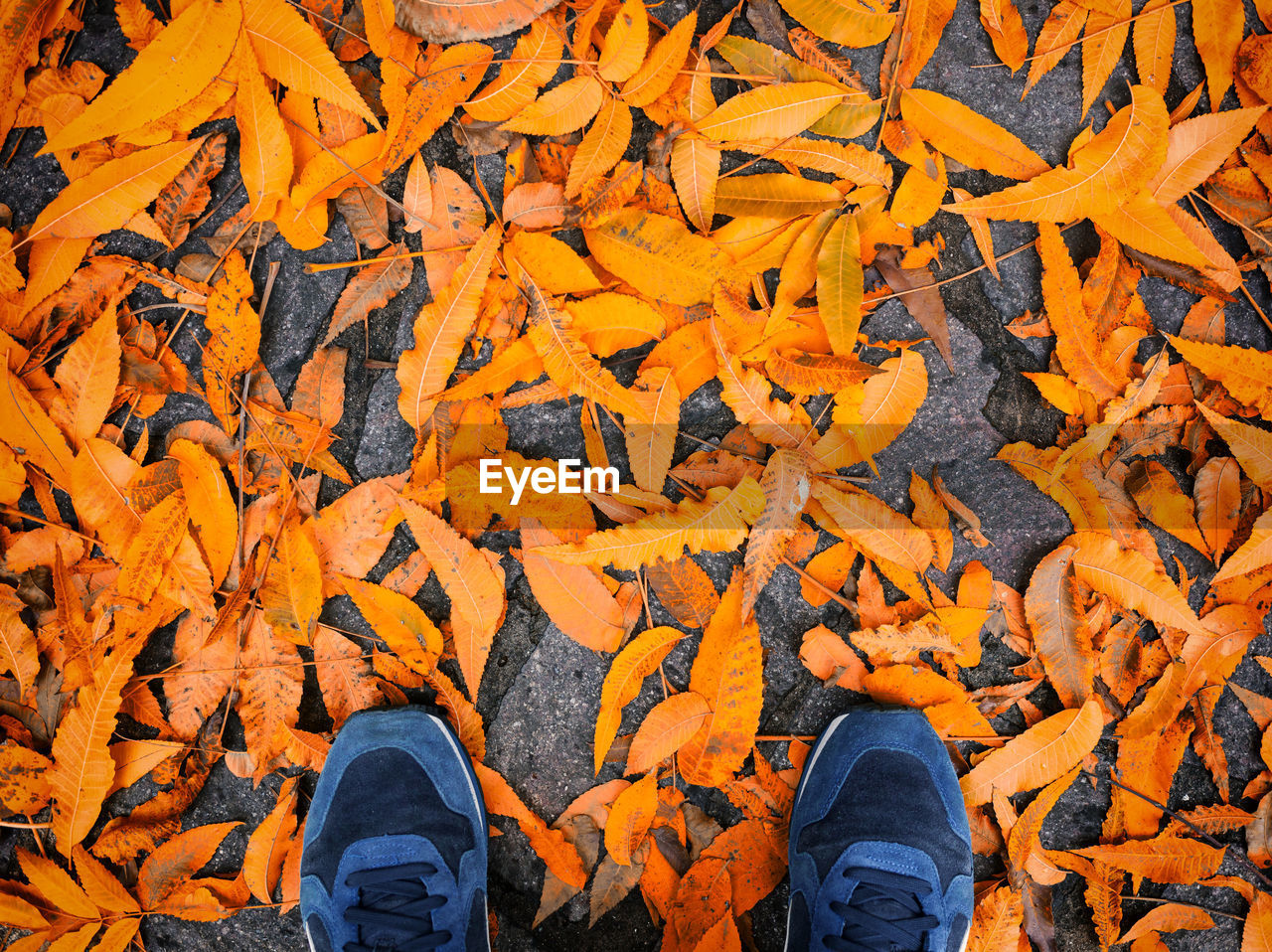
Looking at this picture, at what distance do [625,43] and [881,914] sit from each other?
176 cm

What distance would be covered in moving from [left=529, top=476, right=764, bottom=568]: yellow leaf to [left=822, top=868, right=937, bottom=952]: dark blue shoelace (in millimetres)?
754

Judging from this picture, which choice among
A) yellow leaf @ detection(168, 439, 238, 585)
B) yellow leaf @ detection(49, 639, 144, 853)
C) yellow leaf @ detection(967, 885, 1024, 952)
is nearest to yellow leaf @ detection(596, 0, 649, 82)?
yellow leaf @ detection(168, 439, 238, 585)

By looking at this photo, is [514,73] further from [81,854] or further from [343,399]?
[81,854]

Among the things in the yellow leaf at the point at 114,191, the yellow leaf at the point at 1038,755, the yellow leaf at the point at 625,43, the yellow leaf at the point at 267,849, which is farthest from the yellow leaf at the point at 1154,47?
the yellow leaf at the point at 267,849

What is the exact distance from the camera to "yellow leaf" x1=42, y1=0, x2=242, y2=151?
109cm

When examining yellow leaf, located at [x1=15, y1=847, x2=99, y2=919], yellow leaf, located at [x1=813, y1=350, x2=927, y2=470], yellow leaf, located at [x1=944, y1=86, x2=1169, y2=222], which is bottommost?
yellow leaf, located at [x1=15, y1=847, x2=99, y2=919]

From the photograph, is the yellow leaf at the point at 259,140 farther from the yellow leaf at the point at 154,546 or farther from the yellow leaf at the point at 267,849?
the yellow leaf at the point at 267,849

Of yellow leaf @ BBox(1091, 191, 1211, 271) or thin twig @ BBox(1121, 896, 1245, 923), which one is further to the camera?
thin twig @ BBox(1121, 896, 1245, 923)

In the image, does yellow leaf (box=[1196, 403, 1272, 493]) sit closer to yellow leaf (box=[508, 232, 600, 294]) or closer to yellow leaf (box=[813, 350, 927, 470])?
yellow leaf (box=[813, 350, 927, 470])

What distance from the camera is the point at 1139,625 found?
49.6 inches

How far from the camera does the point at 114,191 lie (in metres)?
1.19

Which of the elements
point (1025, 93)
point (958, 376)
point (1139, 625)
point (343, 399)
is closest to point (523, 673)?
point (343, 399)

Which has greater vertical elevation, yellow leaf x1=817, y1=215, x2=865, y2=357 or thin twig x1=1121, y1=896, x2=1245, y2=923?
yellow leaf x1=817, y1=215, x2=865, y2=357

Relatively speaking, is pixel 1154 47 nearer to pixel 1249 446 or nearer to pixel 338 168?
→ pixel 1249 446
